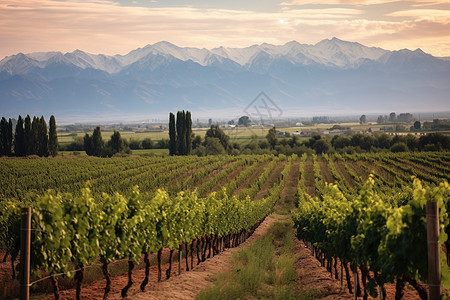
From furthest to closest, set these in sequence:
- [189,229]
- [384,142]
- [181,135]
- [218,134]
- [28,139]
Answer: [218,134] < [384,142] < [181,135] < [28,139] < [189,229]

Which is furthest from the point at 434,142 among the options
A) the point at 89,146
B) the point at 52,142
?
the point at 52,142

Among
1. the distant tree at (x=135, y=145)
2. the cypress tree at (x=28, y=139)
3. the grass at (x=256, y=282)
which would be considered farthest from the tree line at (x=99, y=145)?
the grass at (x=256, y=282)

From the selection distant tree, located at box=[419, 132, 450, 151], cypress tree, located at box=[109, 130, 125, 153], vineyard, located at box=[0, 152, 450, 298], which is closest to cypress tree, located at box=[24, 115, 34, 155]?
cypress tree, located at box=[109, 130, 125, 153]

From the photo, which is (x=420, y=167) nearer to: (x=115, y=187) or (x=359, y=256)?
(x=115, y=187)

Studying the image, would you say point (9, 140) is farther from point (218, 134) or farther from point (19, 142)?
point (218, 134)

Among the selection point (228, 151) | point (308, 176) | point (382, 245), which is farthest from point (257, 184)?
point (228, 151)

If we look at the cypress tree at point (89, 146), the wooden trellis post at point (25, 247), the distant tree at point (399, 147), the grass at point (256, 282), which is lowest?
the distant tree at point (399, 147)

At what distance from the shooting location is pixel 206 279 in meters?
15.7

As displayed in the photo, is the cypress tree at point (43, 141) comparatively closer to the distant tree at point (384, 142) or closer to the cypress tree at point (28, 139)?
the cypress tree at point (28, 139)

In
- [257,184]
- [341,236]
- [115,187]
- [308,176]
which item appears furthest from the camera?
[308,176]

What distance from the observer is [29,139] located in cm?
8119

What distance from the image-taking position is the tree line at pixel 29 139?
81000mm

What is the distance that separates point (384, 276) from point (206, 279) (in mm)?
6711

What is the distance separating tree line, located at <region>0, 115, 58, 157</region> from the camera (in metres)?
81.0
